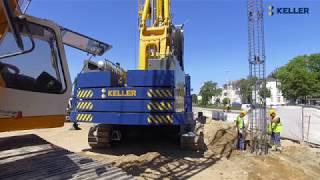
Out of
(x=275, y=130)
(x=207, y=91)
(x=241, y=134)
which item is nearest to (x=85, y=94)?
(x=241, y=134)

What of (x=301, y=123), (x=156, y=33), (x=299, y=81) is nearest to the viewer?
(x=156, y=33)

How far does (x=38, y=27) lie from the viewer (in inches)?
182

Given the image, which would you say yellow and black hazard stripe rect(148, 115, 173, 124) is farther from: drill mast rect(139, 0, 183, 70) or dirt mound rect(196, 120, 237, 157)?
drill mast rect(139, 0, 183, 70)

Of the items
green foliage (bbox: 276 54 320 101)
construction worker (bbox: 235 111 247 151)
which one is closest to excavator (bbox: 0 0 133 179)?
construction worker (bbox: 235 111 247 151)

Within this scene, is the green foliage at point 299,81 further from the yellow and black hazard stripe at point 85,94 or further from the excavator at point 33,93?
the excavator at point 33,93

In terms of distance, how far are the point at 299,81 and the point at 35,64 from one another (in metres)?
65.0

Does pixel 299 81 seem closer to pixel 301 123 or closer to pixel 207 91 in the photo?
pixel 207 91

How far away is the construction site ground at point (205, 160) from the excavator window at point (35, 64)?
4018 millimetres

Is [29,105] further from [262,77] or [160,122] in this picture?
[262,77]

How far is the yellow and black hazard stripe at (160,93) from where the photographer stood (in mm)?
10727

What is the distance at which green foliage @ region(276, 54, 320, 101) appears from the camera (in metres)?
63.9

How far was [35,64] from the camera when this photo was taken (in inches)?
184

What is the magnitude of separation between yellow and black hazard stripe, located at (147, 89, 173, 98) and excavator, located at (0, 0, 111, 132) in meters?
5.61

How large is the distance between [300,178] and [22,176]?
8.05 meters
